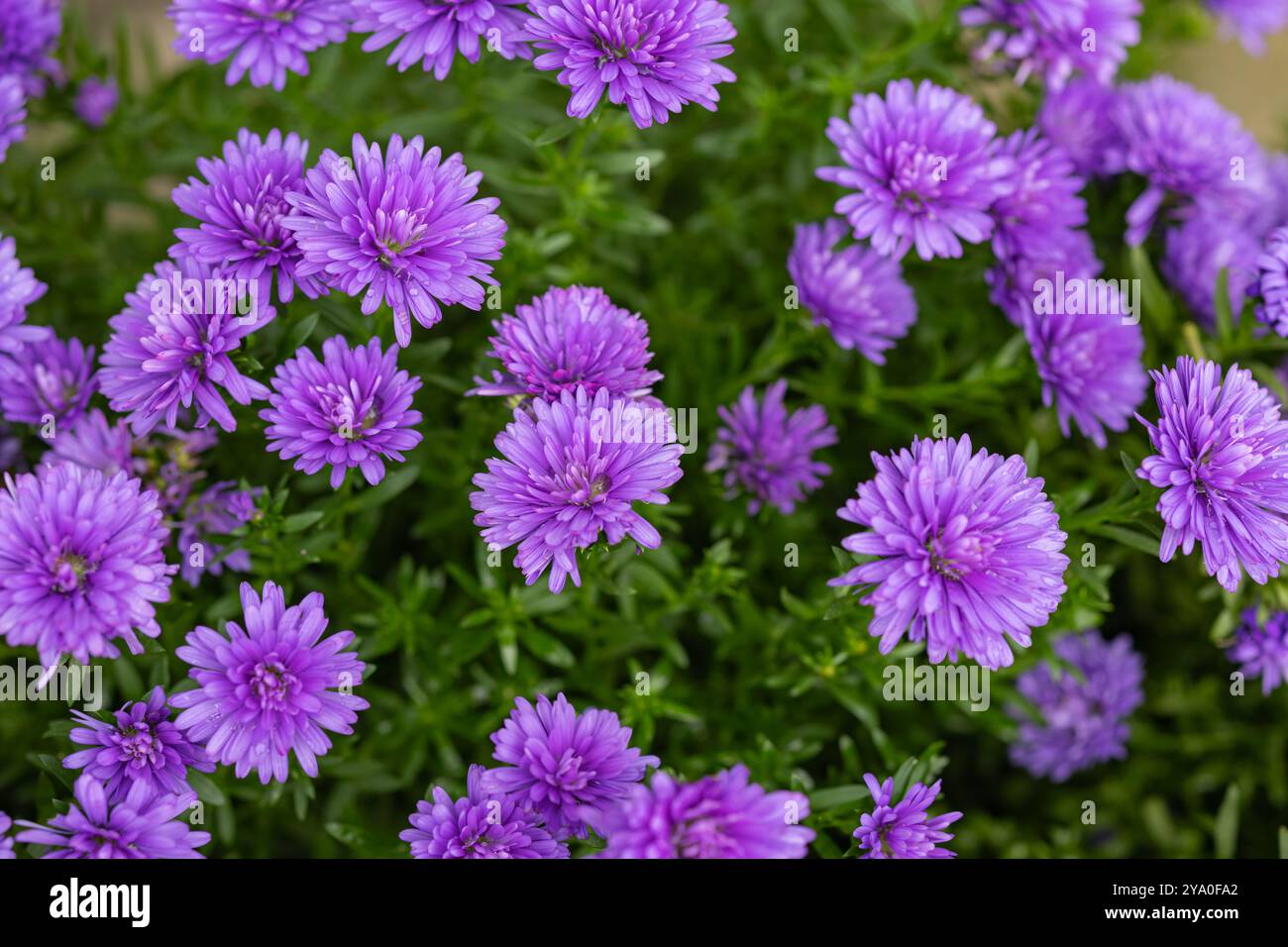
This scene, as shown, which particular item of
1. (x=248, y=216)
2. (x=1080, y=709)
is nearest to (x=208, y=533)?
(x=248, y=216)

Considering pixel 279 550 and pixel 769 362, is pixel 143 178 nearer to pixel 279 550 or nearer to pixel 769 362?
pixel 279 550

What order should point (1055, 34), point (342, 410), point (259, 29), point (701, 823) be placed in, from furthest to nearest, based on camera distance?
point (1055, 34) → point (259, 29) → point (342, 410) → point (701, 823)

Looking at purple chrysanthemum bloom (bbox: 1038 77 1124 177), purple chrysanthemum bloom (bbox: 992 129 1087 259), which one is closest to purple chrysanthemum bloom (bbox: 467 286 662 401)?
purple chrysanthemum bloom (bbox: 992 129 1087 259)

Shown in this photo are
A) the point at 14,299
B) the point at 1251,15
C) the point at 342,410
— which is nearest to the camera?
the point at 342,410

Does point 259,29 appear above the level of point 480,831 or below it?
above

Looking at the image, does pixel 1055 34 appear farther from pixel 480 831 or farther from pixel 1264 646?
pixel 480 831

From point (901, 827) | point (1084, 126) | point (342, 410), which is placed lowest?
point (901, 827)

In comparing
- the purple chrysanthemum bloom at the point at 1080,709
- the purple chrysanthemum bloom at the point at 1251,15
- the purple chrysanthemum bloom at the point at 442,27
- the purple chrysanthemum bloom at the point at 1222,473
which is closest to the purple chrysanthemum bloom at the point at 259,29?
the purple chrysanthemum bloom at the point at 442,27
